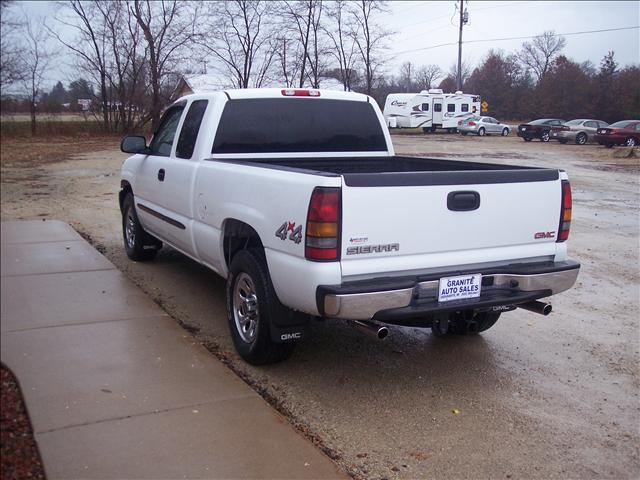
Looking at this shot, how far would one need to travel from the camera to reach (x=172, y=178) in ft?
19.4

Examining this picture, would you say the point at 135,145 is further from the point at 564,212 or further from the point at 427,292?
the point at 564,212

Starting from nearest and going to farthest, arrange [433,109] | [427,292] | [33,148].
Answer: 1. [33,148]
2. [427,292]
3. [433,109]

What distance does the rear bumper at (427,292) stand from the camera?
368cm

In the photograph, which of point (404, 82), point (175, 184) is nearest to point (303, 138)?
point (175, 184)

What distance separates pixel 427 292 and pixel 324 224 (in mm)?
796

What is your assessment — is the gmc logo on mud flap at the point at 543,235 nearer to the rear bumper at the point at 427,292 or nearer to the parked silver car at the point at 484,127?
the rear bumper at the point at 427,292

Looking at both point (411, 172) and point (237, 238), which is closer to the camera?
point (411, 172)

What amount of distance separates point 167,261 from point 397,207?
4652 mm

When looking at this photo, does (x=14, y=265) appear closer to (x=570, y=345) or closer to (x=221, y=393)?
(x=221, y=393)

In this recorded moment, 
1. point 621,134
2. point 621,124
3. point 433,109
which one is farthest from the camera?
point 433,109

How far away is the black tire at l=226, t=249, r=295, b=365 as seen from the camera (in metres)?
4.30

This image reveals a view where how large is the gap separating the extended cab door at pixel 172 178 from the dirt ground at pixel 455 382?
2.33 ft

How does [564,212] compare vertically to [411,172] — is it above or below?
below

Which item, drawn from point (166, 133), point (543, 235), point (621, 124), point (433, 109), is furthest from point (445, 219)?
point (433, 109)
